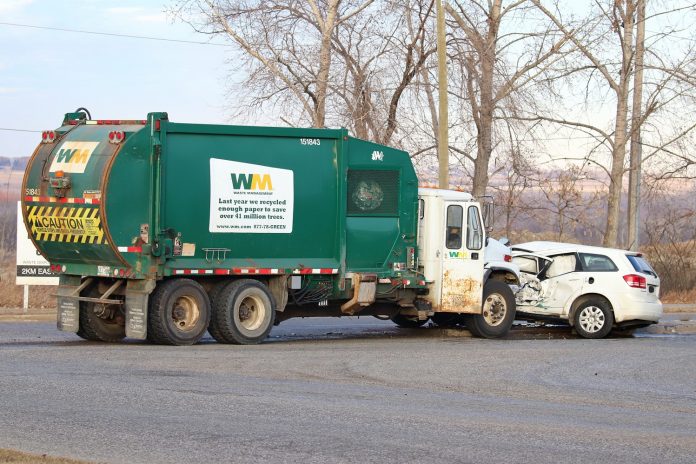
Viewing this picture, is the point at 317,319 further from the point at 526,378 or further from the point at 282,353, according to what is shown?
the point at 526,378

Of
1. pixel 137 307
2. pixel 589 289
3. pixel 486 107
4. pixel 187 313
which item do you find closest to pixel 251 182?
pixel 187 313

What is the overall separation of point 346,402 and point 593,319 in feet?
36.0

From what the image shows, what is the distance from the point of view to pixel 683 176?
34000 millimetres

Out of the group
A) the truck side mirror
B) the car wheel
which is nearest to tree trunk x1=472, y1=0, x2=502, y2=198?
the car wheel

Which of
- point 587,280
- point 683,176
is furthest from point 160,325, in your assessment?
point 683,176

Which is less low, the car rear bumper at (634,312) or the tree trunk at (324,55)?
the tree trunk at (324,55)

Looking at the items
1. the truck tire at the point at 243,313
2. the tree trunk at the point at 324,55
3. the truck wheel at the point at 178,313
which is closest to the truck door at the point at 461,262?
the truck tire at the point at 243,313

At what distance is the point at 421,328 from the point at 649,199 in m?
15.7

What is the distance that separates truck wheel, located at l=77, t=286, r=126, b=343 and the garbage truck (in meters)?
0.02

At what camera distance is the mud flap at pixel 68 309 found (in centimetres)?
1723

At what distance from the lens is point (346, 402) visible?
1128 centimetres

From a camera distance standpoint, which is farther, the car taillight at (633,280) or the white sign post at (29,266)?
the white sign post at (29,266)

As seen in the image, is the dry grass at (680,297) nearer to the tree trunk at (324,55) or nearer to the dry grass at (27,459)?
the tree trunk at (324,55)

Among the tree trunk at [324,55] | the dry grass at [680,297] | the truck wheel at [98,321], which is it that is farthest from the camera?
the dry grass at [680,297]
